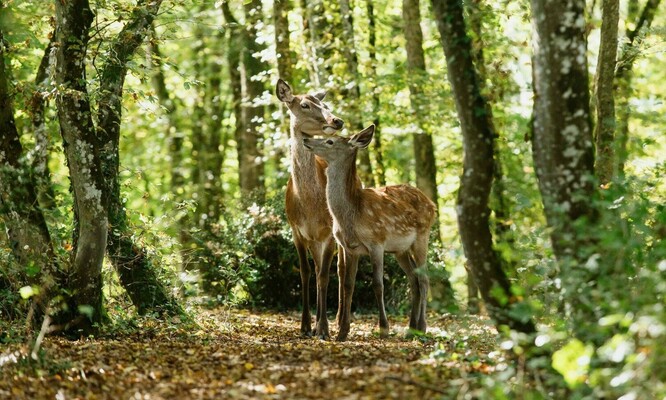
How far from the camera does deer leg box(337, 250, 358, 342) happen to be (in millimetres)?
10500

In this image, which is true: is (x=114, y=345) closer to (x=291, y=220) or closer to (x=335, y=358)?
(x=335, y=358)

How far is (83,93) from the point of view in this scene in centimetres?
909

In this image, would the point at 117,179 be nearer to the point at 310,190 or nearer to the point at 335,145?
the point at 310,190

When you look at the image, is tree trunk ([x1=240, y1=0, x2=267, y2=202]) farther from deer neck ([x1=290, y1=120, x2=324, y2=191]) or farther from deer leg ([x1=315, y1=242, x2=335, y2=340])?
deer leg ([x1=315, y1=242, x2=335, y2=340])

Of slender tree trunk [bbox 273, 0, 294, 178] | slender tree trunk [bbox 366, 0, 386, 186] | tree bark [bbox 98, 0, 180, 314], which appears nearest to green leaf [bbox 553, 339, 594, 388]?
tree bark [bbox 98, 0, 180, 314]

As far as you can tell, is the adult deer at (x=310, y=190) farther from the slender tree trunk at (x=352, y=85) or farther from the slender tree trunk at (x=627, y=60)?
the slender tree trunk at (x=352, y=85)

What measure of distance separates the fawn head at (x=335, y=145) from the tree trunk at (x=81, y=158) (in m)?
2.50

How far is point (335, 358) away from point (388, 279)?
6.56m

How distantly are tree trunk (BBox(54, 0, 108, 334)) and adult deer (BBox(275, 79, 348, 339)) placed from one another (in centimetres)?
282

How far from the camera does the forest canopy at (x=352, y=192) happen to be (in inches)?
251

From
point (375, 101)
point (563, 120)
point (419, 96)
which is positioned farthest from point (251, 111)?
point (563, 120)

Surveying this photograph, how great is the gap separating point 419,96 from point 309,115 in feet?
25.1

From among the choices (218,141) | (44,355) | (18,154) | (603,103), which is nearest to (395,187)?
(603,103)

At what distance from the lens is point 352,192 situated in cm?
1071
